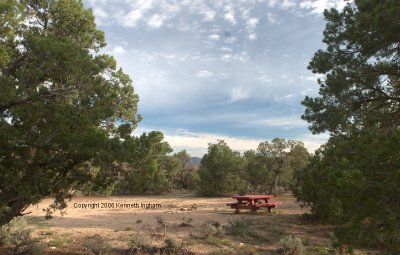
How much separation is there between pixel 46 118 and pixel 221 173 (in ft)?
112

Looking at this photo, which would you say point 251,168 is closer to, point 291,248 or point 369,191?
point 291,248

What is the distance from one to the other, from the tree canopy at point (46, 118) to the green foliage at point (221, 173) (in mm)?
32395

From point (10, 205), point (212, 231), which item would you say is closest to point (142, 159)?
point (10, 205)

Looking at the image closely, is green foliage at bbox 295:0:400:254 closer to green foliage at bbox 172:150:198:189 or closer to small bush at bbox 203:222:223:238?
small bush at bbox 203:222:223:238

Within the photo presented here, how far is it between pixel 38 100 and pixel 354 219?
6911 mm

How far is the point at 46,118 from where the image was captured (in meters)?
8.05

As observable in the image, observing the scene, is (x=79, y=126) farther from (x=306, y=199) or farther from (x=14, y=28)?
(x=306, y=199)

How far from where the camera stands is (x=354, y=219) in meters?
6.04

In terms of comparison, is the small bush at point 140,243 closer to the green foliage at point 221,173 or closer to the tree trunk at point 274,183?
the green foliage at point 221,173

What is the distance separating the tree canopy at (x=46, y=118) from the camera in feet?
25.2

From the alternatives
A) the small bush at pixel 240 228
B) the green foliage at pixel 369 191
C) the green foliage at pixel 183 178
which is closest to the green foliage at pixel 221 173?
the green foliage at pixel 183 178

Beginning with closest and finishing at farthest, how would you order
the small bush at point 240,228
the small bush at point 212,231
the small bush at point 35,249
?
the small bush at point 35,249 < the small bush at point 212,231 < the small bush at point 240,228

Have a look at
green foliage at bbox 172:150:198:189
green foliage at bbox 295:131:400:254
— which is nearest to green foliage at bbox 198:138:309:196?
green foliage at bbox 172:150:198:189

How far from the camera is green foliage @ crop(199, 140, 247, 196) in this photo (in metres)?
41.1
